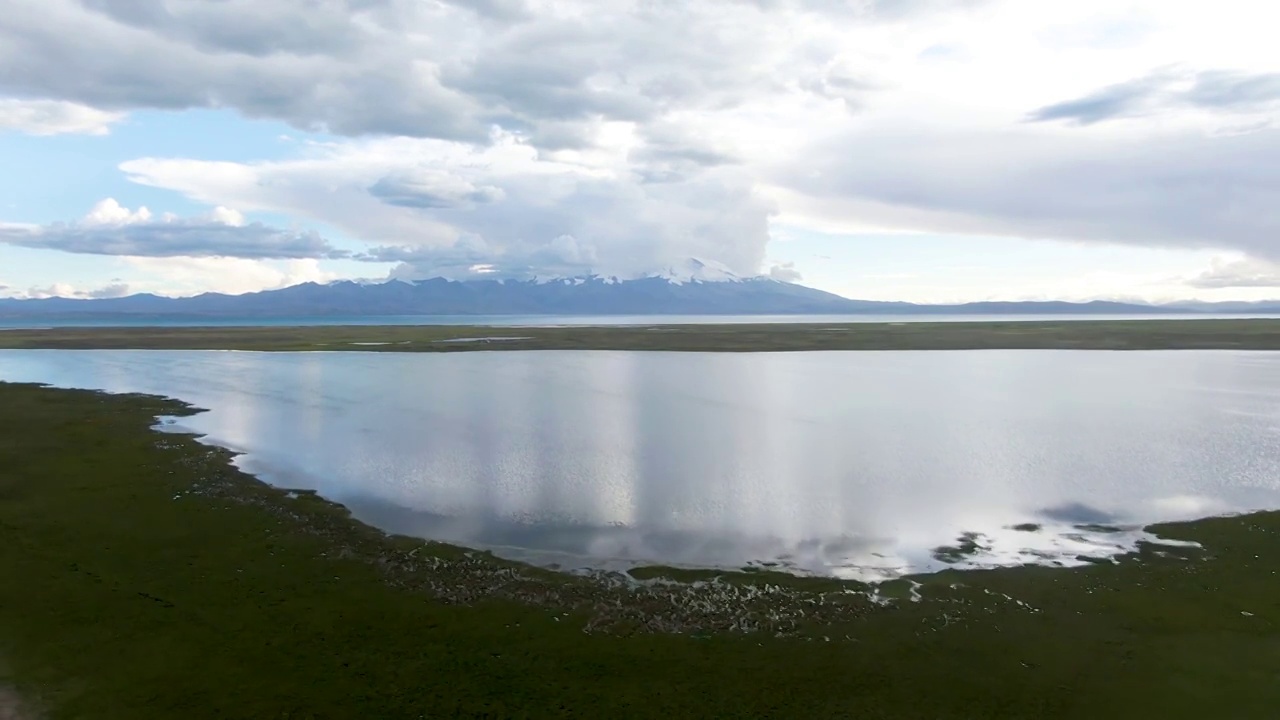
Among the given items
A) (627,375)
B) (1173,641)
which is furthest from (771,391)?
(1173,641)

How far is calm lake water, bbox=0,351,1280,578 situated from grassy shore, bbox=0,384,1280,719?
94.7 inches

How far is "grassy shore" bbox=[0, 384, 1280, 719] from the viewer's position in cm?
1581

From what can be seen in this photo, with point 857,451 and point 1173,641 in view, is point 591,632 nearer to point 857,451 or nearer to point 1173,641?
point 1173,641

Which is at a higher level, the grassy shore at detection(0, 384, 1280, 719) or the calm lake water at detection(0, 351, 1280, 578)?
the calm lake water at detection(0, 351, 1280, 578)

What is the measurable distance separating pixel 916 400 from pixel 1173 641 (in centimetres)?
4428

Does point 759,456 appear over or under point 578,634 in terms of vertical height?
over

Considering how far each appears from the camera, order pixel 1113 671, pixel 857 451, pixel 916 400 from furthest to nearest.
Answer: pixel 916 400 → pixel 857 451 → pixel 1113 671

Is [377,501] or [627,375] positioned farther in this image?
[627,375]

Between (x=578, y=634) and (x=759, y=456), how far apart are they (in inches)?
901

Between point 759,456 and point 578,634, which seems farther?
point 759,456

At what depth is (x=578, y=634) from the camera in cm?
1870

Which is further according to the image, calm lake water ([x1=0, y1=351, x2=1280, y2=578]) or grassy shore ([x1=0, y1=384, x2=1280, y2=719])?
calm lake water ([x1=0, y1=351, x2=1280, y2=578])

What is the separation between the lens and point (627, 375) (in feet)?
270

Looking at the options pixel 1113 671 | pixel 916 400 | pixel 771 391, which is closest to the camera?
pixel 1113 671
